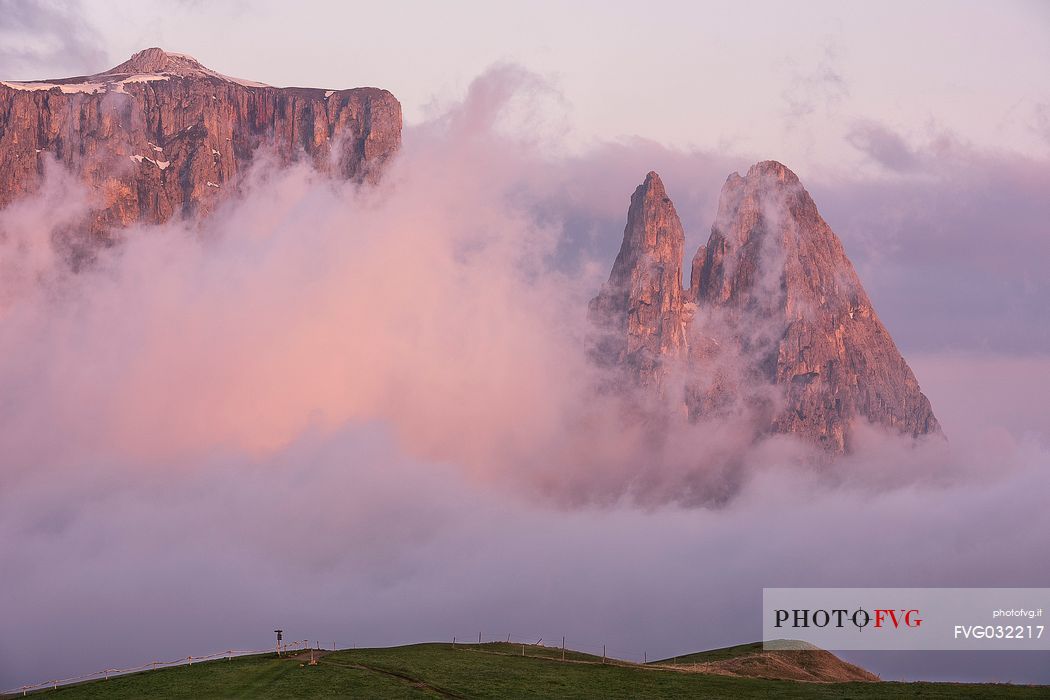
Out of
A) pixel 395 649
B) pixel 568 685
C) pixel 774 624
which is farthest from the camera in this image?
pixel 774 624

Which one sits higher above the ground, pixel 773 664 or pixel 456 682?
pixel 456 682

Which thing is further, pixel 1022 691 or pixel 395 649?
pixel 395 649

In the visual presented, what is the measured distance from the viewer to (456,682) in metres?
136

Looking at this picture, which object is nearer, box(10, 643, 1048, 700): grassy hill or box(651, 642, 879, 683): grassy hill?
box(10, 643, 1048, 700): grassy hill

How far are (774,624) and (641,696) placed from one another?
6298 cm

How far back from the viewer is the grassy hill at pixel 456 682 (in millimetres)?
130000

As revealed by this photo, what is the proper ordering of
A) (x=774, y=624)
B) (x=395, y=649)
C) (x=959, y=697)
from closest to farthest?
1. (x=959, y=697)
2. (x=395, y=649)
3. (x=774, y=624)

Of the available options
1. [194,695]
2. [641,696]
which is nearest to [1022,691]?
[641,696]

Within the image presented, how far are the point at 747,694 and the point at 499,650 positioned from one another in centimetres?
4371

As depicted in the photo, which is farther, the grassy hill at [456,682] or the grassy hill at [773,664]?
the grassy hill at [773,664]

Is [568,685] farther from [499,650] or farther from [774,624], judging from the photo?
[774,624]

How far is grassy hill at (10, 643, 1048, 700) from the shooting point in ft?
427

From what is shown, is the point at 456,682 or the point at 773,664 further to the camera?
the point at 773,664

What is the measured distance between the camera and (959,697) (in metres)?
126
